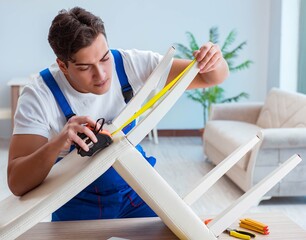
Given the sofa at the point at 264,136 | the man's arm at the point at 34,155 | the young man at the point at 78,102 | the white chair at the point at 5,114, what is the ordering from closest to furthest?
the man's arm at the point at 34,155, the young man at the point at 78,102, the sofa at the point at 264,136, the white chair at the point at 5,114

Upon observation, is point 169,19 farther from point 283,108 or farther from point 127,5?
point 283,108

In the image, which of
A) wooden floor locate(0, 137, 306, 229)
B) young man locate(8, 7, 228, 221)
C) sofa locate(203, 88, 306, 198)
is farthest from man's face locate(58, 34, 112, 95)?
sofa locate(203, 88, 306, 198)

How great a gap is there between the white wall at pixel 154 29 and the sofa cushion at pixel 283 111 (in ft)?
5.50

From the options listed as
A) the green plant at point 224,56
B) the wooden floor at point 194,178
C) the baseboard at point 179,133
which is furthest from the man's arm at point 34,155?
the baseboard at point 179,133

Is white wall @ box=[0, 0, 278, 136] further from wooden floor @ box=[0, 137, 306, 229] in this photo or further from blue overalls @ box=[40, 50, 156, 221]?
blue overalls @ box=[40, 50, 156, 221]

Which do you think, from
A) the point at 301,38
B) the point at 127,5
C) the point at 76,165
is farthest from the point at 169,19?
the point at 76,165

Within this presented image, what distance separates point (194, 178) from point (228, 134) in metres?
0.51

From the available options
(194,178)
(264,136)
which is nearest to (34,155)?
(264,136)

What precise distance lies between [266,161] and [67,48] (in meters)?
3.00

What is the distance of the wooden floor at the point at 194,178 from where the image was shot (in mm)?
4492

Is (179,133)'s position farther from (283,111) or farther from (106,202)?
(106,202)

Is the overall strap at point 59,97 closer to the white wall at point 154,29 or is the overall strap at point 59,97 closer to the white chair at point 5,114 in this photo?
the white chair at point 5,114

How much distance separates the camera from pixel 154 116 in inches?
56.5

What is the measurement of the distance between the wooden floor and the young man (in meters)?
1.09
